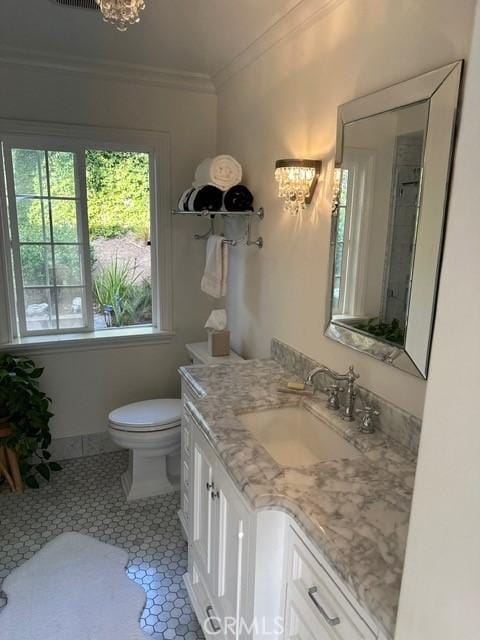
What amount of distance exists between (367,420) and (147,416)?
57.0 inches

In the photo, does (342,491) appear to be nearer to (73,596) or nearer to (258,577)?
(258,577)

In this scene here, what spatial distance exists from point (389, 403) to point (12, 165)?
2444 millimetres

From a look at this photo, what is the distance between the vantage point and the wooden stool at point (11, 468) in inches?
104

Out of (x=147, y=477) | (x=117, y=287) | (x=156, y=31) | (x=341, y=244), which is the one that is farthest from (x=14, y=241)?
(x=341, y=244)

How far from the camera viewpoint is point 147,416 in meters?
2.59

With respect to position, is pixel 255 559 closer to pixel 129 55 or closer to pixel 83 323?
pixel 83 323

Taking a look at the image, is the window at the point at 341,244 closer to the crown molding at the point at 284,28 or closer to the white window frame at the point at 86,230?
the crown molding at the point at 284,28

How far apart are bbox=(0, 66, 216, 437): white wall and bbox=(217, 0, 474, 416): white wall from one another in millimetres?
250

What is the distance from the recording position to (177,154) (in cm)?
295

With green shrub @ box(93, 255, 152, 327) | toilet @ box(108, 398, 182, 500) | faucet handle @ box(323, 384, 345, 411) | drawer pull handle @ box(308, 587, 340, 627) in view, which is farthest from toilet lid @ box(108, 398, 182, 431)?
drawer pull handle @ box(308, 587, 340, 627)

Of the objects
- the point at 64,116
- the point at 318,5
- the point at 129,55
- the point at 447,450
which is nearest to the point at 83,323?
the point at 64,116

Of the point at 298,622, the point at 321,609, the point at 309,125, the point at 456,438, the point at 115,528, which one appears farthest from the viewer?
the point at 115,528

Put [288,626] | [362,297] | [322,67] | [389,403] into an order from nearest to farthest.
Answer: [288,626] < [389,403] < [362,297] < [322,67]

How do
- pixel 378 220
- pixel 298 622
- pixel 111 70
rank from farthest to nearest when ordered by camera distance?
pixel 111 70 < pixel 378 220 < pixel 298 622
